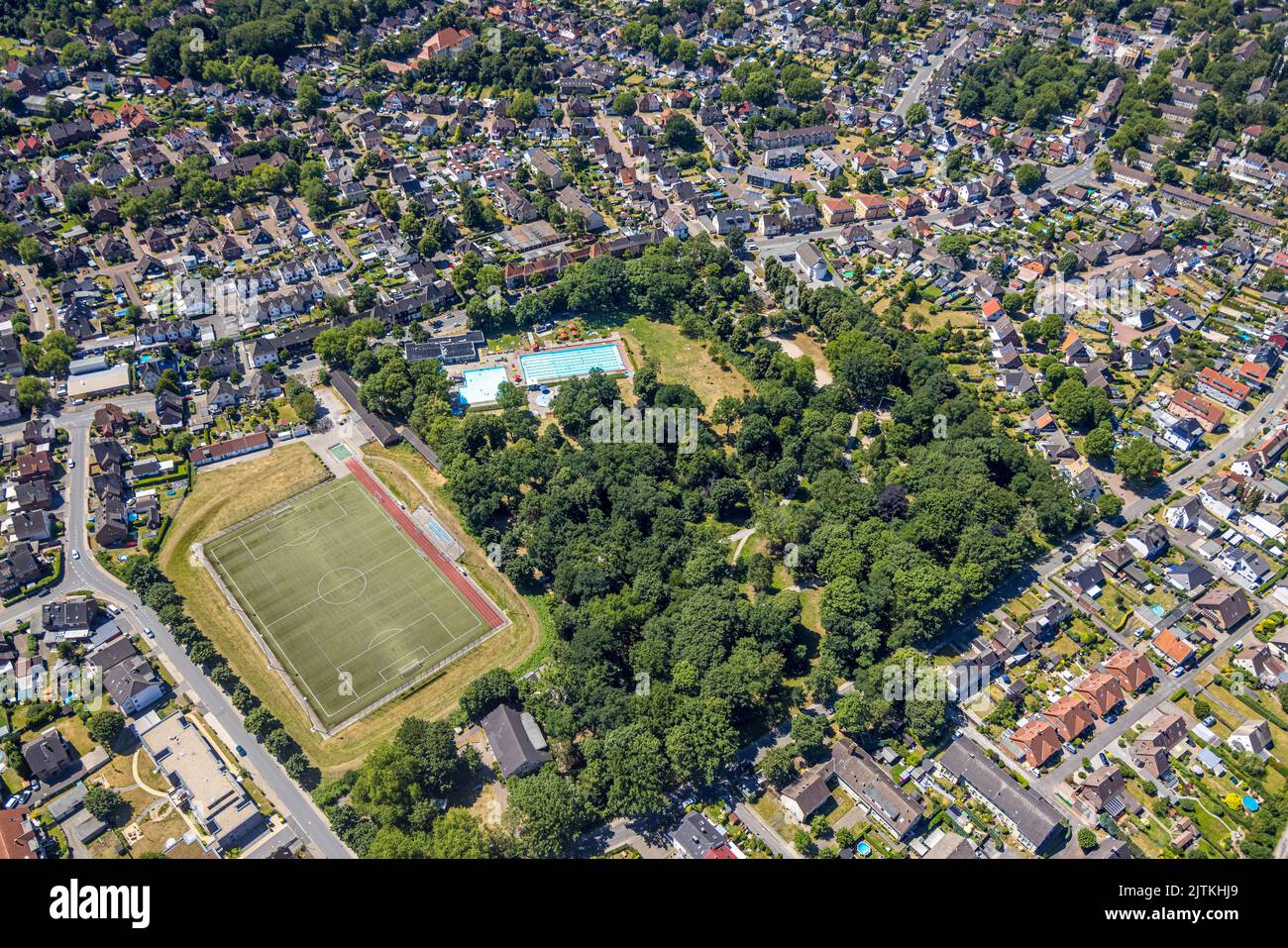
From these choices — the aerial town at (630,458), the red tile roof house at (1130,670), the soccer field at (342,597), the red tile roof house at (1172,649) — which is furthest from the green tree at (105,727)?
the red tile roof house at (1172,649)

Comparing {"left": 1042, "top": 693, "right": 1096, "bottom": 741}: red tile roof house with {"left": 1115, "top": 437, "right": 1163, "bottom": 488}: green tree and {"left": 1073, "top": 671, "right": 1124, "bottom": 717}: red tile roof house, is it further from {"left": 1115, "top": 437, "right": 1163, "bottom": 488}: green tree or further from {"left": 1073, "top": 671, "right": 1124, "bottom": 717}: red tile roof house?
{"left": 1115, "top": 437, "right": 1163, "bottom": 488}: green tree

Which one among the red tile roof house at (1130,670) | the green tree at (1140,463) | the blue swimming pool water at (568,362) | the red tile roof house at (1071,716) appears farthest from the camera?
the blue swimming pool water at (568,362)

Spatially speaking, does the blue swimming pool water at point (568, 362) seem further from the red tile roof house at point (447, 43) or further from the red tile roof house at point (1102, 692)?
the red tile roof house at point (447, 43)

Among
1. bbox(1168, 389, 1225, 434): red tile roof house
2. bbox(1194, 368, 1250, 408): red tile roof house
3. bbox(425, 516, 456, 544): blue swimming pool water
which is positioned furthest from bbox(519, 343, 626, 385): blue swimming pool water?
bbox(1194, 368, 1250, 408): red tile roof house

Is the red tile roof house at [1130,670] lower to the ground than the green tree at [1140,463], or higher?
lower

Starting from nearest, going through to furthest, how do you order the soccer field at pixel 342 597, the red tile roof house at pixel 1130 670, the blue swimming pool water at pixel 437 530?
the red tile roof house at pixel 1130 670 < the soccer field at pixel 342 597 < the blue swimming pool water at pixel 437 530

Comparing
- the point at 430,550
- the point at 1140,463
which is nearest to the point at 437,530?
the point at 430,550

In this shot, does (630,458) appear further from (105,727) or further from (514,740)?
(105,727)
